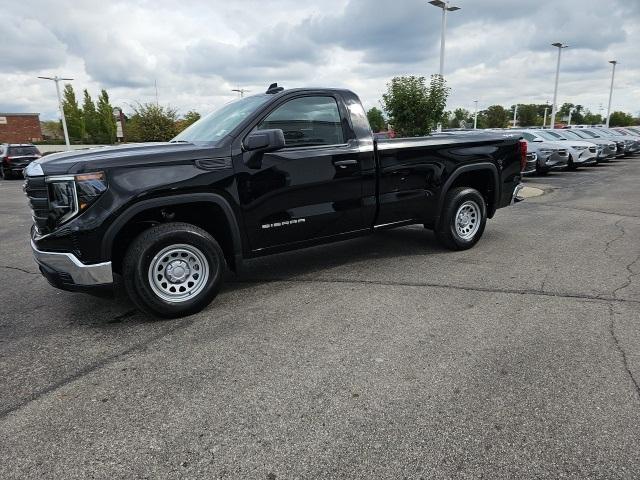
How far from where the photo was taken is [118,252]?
4270mm

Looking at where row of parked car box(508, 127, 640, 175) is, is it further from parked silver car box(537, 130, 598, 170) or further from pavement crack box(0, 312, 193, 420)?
pavement crack box(0, 312, 193, 420)

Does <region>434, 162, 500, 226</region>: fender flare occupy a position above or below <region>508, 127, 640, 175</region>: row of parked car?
above

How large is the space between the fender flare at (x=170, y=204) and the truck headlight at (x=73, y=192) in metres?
0.25

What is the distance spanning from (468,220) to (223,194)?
3.51 metres

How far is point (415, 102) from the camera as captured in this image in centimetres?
1427

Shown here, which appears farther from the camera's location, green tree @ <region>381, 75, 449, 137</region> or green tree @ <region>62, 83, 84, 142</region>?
green tree @ <region>62, 83, 84, 142</region>

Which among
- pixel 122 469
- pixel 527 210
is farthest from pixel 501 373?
pixel 527 210

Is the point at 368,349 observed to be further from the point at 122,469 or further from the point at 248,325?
the point at 122,469

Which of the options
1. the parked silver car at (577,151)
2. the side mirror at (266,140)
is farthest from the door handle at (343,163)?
the parked silver car at (577,151)

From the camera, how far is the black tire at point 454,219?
236 inches

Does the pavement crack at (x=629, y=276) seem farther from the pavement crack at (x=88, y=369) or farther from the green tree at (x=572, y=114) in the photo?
the green tree at (x=572, y=114)

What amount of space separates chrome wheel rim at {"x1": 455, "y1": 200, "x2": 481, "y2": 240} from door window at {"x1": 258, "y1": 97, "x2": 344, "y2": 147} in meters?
2.16

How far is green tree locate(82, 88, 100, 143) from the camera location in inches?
2409

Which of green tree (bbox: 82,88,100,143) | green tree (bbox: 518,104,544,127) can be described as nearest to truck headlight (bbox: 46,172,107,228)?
green tree (bbox: 82,88,100,143)
